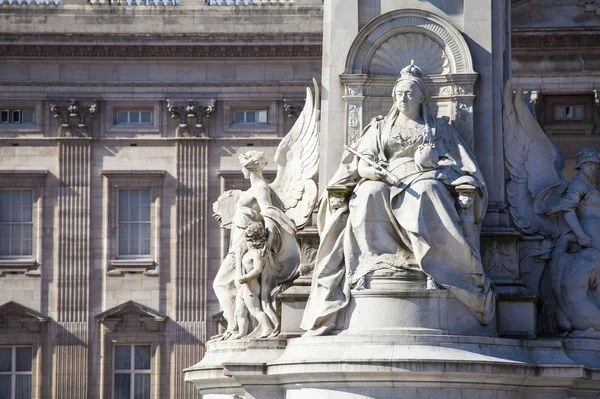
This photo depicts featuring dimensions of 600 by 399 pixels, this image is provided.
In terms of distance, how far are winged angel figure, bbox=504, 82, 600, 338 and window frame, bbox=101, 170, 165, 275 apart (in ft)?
111

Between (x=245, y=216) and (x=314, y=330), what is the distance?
301cm

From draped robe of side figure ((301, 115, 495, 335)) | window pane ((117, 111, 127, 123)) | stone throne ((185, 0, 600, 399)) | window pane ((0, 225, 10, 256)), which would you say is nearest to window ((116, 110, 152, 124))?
window pane ((117, 111, 127, 123))

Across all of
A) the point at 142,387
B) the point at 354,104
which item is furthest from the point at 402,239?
the point at 142,387

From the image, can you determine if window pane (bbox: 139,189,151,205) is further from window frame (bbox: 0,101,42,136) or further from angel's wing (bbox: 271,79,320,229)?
angel's wing (bbox: 271,79,320,229)

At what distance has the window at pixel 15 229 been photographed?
6397 centimetres

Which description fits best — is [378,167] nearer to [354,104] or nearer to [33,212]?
[354,104]

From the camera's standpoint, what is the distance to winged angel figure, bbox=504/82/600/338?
29.3 m

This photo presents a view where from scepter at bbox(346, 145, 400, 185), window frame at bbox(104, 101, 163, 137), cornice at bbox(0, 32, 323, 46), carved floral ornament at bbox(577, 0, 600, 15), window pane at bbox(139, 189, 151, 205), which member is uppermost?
carved floral ornament at bbox(577, 0, 600, 15)

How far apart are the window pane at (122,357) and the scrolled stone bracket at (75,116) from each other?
7003 mm

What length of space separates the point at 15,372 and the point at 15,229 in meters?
4.55

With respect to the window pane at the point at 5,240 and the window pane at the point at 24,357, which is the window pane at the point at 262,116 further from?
the window pane at the point at 24,357

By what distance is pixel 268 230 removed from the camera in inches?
1193

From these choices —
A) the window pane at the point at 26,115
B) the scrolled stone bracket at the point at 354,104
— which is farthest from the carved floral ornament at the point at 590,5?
the scrolled stone bracket at the point at 354,104

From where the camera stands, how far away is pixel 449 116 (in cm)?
2988
